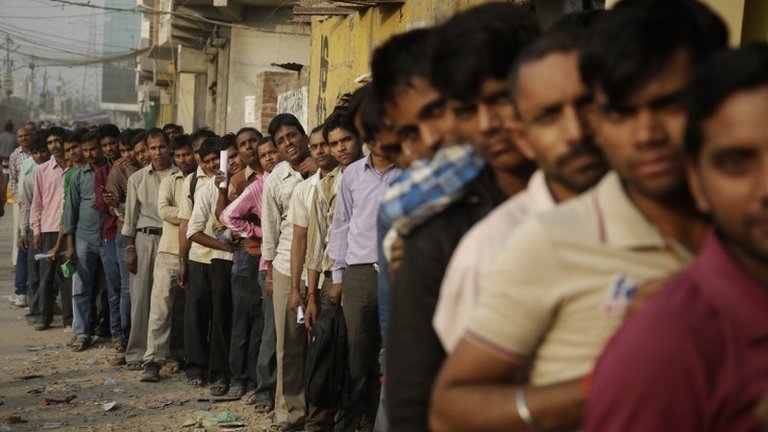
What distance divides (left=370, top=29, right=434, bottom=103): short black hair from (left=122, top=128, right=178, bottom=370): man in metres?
8.07

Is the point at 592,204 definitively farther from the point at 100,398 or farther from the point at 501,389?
the point at 100,398

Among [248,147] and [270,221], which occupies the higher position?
[248,147]

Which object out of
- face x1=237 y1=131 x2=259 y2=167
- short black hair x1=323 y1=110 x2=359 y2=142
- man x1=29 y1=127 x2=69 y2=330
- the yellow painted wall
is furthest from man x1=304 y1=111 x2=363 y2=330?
man x1=29 y1=127 x2=69 y2=330

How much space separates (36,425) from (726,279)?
293 inches

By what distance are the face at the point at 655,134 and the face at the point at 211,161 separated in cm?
795

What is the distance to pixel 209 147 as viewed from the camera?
972 cm

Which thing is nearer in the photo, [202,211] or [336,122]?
[336,122]

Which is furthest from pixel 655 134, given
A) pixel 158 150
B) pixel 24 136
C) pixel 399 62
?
pixel 24 136

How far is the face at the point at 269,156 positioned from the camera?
8.76 metres

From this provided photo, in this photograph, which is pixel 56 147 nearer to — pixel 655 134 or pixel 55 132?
pixel 55 132

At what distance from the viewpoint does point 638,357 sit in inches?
63.2

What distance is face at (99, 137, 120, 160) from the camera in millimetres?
12820

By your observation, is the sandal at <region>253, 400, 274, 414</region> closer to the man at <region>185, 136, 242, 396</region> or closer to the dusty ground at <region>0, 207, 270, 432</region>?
the dusty ground at <region>0, 207, 270, 432</region>

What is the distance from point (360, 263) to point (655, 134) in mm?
4879
